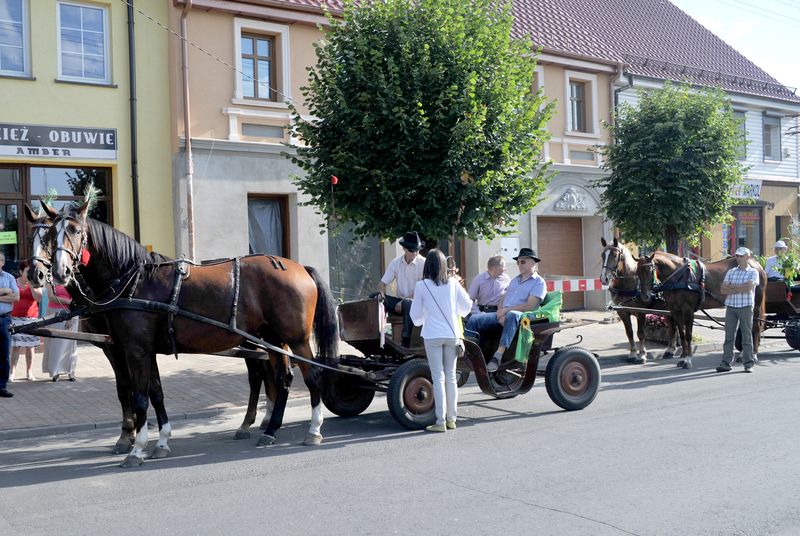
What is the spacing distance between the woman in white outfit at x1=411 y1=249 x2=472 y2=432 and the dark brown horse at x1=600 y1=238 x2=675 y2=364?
5510 mm

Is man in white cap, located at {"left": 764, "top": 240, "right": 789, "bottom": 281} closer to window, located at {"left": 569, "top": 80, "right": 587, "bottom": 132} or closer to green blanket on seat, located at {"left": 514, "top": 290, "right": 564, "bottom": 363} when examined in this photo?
green blanket on seat, located at {"left": 514, "top": 290, "right": 564, "bottom": 363}

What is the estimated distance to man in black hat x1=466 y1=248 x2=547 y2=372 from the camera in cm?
845

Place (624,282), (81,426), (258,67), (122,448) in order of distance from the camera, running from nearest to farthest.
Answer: (122,448)
(81,426)
(624,282)
(258,67)

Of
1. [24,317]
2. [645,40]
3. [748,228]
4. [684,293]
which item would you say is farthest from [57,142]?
[748,228]

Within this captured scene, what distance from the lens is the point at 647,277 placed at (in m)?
12.7

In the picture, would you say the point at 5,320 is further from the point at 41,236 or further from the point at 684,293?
the point at 684,293

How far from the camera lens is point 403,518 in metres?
5.06

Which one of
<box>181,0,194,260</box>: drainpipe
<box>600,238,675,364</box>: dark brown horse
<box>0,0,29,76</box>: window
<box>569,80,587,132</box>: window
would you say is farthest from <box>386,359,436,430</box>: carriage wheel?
<box>569,80,587,132</box>: window

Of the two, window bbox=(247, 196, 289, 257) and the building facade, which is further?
window bbox=(247, 196, 289, 257)

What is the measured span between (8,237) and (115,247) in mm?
7666

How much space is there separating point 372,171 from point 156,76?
6261mm

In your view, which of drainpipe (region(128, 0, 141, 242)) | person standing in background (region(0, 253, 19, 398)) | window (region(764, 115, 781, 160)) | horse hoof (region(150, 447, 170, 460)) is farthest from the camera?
window (region(764, 115, 781, 160))

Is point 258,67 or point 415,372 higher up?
point 258,67

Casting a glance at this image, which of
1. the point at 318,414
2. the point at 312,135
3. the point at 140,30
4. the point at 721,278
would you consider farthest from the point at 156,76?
the point at 721,278
